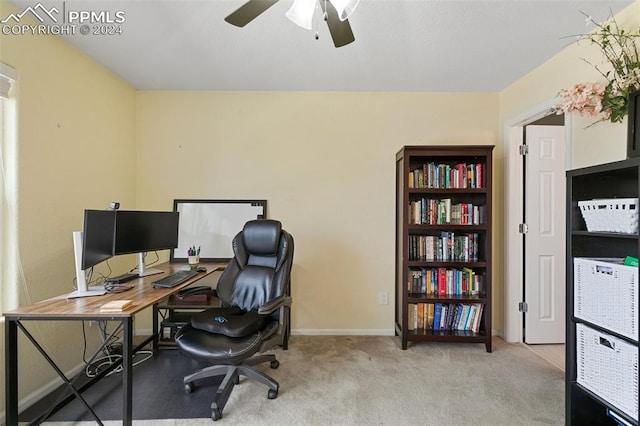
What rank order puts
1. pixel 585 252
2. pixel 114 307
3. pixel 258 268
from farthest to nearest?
pixel 258 268 < pixel 585 252 < pixel 114 307

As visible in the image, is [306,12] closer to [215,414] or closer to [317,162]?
[317,162]

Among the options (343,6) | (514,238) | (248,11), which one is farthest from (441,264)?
(248,11)

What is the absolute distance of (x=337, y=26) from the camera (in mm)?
1525

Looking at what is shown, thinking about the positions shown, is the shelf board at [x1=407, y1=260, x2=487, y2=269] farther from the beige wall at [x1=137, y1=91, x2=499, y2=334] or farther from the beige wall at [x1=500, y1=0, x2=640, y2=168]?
the beige wall at [x1=500, y1=0, x2=640, y2=168]

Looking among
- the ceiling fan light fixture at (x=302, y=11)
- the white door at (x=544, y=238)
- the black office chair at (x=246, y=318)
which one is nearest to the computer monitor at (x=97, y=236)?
the black office chair at (x=246, y=318)

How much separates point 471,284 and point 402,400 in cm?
139

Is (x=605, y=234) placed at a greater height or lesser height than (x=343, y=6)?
lesser

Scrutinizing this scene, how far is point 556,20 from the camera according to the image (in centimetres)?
196

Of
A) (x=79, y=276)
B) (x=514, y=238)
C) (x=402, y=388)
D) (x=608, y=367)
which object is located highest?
(x=514, y=238)

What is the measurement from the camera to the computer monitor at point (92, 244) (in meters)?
1.90

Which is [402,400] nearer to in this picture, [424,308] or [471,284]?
[424,308]

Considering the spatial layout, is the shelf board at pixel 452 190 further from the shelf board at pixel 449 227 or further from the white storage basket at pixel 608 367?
the white storage basket at pixel 608 367

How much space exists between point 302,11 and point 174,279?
6.35ft

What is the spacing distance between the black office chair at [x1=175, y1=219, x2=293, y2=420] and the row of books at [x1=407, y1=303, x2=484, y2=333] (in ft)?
4.45
